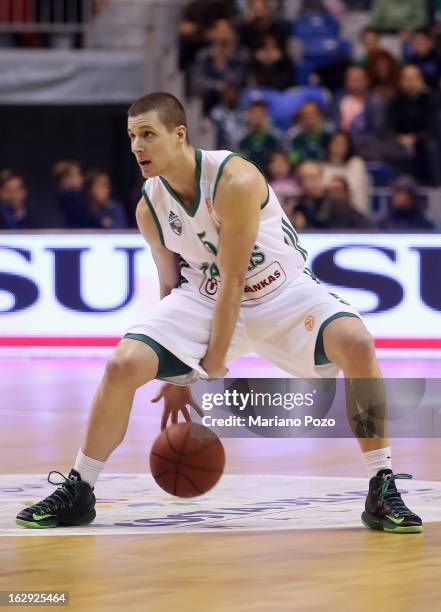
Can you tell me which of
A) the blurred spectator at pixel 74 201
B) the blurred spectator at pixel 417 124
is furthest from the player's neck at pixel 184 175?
the blurred spectator at pixel 417 124

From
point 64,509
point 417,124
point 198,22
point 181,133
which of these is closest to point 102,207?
point 198,22

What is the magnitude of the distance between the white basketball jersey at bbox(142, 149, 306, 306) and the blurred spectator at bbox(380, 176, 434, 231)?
8648mm

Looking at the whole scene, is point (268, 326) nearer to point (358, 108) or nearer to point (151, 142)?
Answer: point (151, 142)

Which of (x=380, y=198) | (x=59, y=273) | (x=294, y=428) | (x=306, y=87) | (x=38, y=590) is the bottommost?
A: (x=38, y=590)

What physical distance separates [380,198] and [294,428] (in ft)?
32.3

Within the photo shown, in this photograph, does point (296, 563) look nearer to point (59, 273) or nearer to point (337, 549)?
point (337, 549)

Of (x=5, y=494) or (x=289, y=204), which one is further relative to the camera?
(x=289, y=204)

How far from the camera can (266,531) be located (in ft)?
19.9

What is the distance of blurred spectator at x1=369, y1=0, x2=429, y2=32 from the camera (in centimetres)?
1877

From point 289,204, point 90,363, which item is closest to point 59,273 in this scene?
point 90,363

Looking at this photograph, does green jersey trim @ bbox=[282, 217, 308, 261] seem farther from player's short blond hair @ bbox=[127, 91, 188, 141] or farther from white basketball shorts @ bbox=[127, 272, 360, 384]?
player's short blond hair @ bbox=[127, 91, 188, 141]

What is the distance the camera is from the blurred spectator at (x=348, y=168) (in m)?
15.7

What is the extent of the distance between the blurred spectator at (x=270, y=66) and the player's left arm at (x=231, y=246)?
37.8 feet

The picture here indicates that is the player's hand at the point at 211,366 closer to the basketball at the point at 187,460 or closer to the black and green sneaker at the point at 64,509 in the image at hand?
the basketball at the point at 187,460
